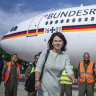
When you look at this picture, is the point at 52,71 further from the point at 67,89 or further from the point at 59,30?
the point at 59,30

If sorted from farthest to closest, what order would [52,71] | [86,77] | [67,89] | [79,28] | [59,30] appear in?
[59,30] < [79,28] < [67,89] < [86,77] < [52,71]

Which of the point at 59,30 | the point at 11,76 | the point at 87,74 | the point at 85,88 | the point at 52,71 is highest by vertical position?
the point at 59,30

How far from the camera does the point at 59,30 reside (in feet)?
39.2

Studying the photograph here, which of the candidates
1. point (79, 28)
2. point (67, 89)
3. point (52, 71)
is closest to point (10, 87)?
point (67, 89)

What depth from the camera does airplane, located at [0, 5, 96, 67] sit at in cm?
1118

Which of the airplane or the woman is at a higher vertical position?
the airplane

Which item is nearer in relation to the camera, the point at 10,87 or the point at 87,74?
the point at 10,87

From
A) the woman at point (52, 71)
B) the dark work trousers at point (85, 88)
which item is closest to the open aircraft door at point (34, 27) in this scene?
the dark work trousers at point (85, 88)

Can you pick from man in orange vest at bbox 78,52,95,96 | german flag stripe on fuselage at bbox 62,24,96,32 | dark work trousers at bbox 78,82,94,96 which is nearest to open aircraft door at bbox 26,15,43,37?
german flag stripe on fuselage at bbox 62,24,96,32

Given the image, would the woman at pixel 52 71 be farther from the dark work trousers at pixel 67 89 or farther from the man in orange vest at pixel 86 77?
the dark work trousers at pixel 67 89

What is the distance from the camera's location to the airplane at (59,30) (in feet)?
36.7

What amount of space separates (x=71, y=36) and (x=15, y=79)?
16.4ft

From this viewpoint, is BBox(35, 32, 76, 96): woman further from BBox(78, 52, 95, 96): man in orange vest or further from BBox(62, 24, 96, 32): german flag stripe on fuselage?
BBox(62, 24, 96, 32): german flag stripe on fuselage

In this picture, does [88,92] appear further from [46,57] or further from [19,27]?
[19,27]
